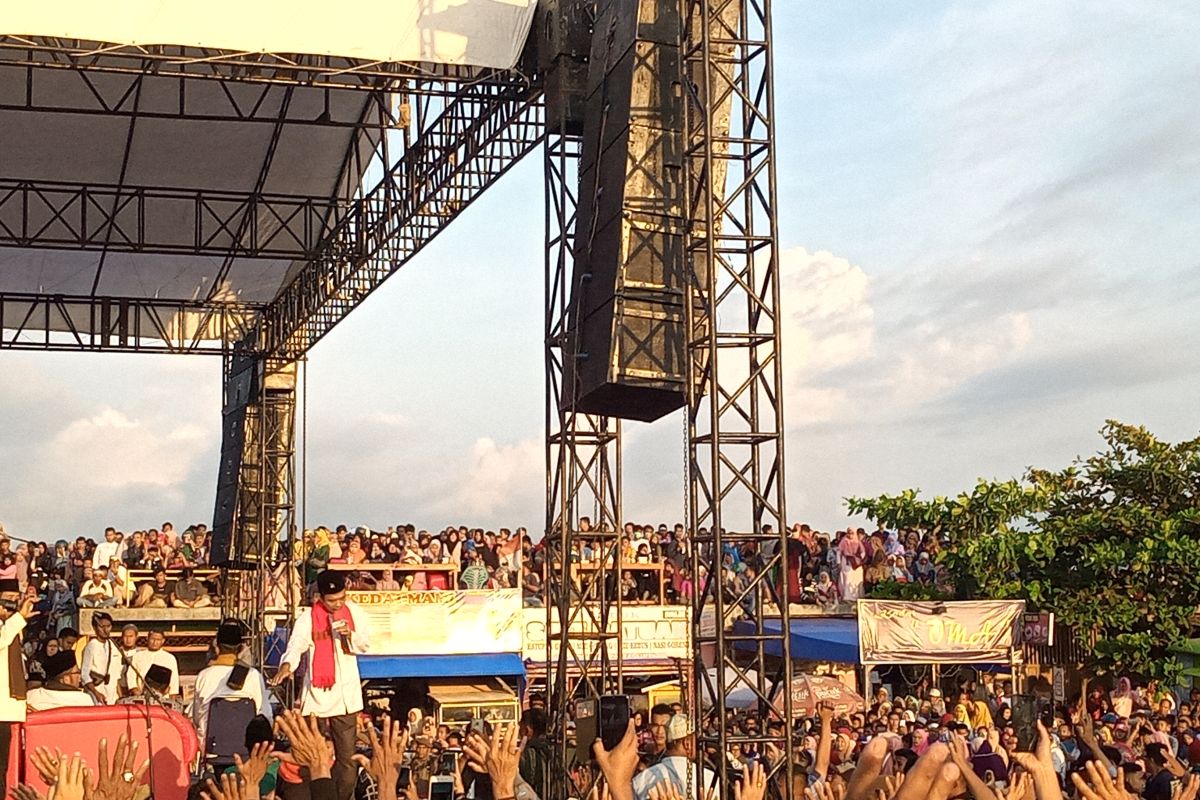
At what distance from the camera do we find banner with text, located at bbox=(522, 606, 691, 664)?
2525 centimetres

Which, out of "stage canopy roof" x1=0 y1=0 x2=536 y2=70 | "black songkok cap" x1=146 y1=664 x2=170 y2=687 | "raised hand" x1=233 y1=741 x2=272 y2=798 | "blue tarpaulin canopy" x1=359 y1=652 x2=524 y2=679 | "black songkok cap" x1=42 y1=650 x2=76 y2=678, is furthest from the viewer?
"blue tarpaulin canopy" x1=359 y1=652 x2=524 y2=679

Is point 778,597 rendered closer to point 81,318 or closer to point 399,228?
Answer: point 399,228

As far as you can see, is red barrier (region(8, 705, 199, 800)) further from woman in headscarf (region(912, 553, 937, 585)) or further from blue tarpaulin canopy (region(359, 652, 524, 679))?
woman in headscarf (region(912, 553, 937, 585))

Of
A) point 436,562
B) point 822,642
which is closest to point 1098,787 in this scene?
point 822,642

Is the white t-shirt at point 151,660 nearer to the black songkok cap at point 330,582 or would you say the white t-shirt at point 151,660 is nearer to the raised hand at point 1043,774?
the black songkok cap at point 330,582

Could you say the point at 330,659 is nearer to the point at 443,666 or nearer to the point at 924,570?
the point at 443,666

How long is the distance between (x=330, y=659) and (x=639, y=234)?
5153 millimetres

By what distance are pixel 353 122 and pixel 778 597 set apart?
11.9 m

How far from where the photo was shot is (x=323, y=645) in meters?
10.4

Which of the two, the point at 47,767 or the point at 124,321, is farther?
the point at 124,321

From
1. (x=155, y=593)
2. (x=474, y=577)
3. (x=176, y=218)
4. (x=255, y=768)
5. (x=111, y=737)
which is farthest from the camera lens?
(x=155, y=593)

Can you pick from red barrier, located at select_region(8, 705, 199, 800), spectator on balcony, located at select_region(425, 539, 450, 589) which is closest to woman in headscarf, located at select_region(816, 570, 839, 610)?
spectator on balcony, located at select_region(425, 539, 450, 589)

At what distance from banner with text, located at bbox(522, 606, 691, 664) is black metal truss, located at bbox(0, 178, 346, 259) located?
6.56m

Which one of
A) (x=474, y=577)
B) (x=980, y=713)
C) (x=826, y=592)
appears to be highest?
(x=474, y=577)
